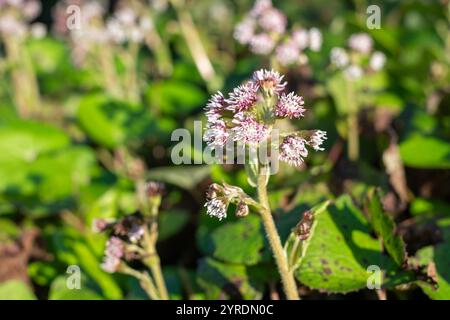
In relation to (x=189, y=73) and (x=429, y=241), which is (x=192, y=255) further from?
(x=189, y=73)

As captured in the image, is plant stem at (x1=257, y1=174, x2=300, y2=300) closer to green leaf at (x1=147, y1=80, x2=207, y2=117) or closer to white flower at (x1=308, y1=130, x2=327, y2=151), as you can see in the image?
white flower at (x1=308, y1=130, x2=327, y2=151)

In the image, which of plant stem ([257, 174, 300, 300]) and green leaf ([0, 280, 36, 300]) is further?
green leaf ([0, 280, 36, 300])

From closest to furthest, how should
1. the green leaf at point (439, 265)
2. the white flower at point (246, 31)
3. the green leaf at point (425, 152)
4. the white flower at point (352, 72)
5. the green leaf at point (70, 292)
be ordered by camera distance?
the green leaf at point (439, 265), the green leaf at point (70, 292), the green leaf at point (425, 152), the white flower at point (246, 31), the white flower at point (352, 72)

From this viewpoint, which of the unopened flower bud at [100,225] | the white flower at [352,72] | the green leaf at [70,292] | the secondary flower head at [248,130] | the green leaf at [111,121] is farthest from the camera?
the green leaf at [111,121]

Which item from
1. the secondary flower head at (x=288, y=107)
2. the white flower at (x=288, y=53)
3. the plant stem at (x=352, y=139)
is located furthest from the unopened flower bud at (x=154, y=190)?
the plant stem at (x=352, y=139)

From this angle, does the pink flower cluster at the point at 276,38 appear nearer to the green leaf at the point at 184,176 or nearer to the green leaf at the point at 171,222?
the green leaf at the point at 184,176

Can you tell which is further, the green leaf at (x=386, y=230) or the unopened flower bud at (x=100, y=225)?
the unopened flower bud at (x=100, y=225)

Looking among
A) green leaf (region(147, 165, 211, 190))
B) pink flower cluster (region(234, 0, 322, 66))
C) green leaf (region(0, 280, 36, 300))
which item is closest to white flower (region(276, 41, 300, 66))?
pink flower cluster (region(234, 0, 322, 66))

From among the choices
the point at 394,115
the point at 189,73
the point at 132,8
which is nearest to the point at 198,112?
the point at 189,73
